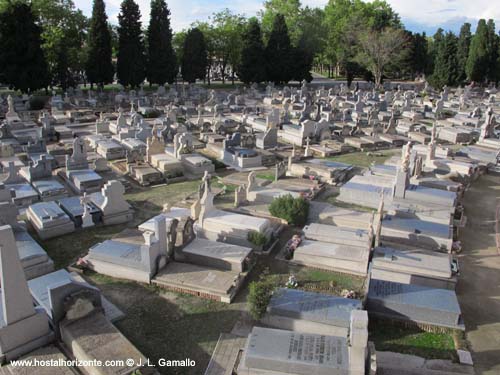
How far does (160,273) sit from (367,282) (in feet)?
16.6

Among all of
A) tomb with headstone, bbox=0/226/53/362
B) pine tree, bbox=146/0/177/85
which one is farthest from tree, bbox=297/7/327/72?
tomb with headstone, bbox=0/226/53/362

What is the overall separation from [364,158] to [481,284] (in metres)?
12.4

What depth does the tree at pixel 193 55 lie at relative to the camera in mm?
52906

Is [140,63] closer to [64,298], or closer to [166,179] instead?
[166,179]

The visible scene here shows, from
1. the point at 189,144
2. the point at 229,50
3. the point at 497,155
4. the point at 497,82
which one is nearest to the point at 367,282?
the point at 189,144

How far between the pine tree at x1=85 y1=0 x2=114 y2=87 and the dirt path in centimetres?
3955

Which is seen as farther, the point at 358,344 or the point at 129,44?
the point at 129,44

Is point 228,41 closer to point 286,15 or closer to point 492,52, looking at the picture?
point 286,15

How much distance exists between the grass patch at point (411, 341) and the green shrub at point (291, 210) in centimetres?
506

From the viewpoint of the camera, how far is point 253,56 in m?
53.5

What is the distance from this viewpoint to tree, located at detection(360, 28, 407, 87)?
52.3 m

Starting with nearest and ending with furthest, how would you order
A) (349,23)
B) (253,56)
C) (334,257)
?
(334,257) < (253,56) < (349,23)

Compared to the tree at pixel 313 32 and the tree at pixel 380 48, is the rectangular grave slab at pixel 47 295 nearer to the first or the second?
the tree at pixel 380 48

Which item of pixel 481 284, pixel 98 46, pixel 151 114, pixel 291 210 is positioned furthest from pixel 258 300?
pixel 98 46
